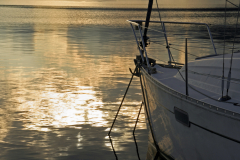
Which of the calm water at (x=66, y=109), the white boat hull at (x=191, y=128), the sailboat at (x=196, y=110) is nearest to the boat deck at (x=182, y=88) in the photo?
the sailboat at (x=196, y=110)

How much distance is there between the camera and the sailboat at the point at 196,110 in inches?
183

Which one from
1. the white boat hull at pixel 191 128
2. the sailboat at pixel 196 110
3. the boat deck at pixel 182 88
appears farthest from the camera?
the boat deck at pixel 182 88

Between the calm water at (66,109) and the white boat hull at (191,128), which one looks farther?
the calm water at (66,109)

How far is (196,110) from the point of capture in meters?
5.02

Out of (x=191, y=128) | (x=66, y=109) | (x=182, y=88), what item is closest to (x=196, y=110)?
(x=191, y=128)

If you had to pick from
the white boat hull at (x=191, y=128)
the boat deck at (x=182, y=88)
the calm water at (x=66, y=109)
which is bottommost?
the calm water at (x=66, y=109)

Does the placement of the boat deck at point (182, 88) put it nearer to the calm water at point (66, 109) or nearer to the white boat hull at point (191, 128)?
the white boat hull at point (191, 128)

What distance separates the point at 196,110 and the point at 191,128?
37 centimetres

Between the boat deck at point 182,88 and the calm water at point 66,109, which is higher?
the boat deck at point 182,88

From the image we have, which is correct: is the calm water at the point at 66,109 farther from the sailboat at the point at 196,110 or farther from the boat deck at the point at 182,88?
the boat deck at the point at 182,88

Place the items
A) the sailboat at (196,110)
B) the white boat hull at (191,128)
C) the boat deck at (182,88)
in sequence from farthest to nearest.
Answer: the boat deck at (182,88)
the sailboat at (196,110)
the white boat hull at (191,128)

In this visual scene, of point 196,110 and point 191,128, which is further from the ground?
point 196,110

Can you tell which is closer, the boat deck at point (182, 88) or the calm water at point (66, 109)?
Result: the boat deck at point (182, 88)

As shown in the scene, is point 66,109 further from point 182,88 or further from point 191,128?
point 191,128
